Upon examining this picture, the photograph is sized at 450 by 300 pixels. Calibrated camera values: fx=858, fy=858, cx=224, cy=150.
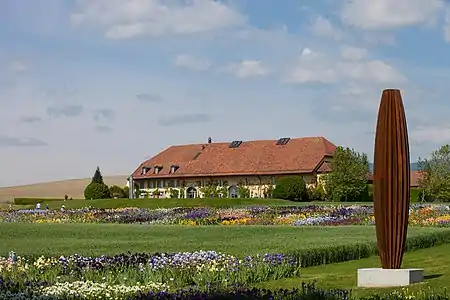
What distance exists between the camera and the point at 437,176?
65.8m

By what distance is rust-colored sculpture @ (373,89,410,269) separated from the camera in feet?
43.5

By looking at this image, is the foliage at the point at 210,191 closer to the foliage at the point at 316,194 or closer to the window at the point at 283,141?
the foliage at the point at 316,194

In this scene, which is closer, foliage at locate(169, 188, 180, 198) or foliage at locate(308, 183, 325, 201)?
foliage at locate(308, 183, 325, 201)

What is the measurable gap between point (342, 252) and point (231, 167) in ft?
215

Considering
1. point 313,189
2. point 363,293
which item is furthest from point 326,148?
point 363,293

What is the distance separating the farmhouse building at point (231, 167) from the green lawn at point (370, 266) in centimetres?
5595

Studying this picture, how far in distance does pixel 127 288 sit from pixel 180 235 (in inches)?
477

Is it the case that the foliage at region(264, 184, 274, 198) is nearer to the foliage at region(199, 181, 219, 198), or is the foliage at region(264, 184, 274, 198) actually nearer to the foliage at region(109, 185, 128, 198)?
the foliage at region(199, 181, 219, 198)

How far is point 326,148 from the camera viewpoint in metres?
81.6

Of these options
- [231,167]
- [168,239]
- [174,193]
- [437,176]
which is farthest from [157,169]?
[168,239]

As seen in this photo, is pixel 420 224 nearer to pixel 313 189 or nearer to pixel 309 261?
pixel 309 261

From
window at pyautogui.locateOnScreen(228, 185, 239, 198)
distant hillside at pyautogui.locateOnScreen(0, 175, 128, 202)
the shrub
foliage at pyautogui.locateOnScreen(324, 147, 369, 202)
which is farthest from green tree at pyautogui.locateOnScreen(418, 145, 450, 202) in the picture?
distant hillside at pyautogui.locateOnScreen(0, 175, 128, 202)

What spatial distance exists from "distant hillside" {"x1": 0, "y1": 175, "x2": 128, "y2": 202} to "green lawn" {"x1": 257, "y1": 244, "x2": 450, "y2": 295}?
7790 centimetres

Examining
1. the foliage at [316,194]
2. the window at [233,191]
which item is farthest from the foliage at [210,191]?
the foliage at [316,194]
